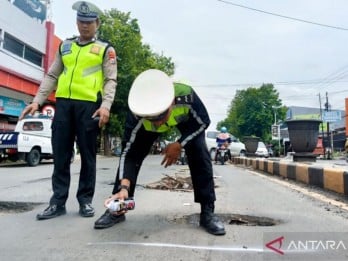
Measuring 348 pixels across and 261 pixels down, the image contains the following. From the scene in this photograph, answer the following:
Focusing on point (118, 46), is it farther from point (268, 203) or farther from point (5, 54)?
point (268, 203)

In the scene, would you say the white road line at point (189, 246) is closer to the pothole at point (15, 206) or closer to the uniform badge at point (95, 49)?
the pothole at point (15, 206)

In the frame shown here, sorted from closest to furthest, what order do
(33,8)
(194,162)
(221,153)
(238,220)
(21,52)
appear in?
1. (194,162)
2. (238,220)
3. (221,153)
4. (21,52)
5. (33,8)

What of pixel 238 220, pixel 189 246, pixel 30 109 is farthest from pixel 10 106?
pixel 189 246

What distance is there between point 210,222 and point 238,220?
1.67 feet

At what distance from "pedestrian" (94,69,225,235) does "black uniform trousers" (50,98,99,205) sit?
0.54 metres

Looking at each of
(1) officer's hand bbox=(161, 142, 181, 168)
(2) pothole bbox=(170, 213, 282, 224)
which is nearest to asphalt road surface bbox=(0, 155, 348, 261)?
(2) pothole bbox=(170, 213, 282, 224)

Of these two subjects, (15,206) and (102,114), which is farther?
(15,206)

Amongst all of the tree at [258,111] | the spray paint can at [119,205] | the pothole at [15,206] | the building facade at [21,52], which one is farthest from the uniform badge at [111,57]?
the tree at [258,111]

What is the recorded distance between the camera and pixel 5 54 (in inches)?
716

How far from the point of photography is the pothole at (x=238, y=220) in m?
3.30

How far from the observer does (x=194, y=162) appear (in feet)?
10.6

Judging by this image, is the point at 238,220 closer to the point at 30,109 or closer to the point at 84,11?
the point at 30,109

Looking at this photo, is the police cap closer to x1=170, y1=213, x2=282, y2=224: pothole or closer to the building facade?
x1=170, y1=213, x2=282, y2=224: pothole

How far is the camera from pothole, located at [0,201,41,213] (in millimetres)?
3850
